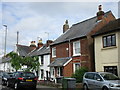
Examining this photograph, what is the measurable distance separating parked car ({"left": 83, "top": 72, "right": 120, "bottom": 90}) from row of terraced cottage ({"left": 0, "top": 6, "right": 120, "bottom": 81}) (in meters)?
3.93

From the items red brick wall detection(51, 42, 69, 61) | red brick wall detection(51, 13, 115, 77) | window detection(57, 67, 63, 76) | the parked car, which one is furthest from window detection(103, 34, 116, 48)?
window detection(57, 67, 63, 76)

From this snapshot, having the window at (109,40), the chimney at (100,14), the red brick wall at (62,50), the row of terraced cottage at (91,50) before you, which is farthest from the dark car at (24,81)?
the chimney at (100,14)

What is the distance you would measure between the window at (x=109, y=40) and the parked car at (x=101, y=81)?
16.2ft

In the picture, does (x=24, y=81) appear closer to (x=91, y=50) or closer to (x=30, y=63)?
(x=91, y=50)

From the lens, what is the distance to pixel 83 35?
77.1ft

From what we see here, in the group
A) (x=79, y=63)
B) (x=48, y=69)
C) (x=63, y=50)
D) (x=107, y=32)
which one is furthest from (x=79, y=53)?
Answer: (x=48, y=69)

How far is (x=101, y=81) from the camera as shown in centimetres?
1421

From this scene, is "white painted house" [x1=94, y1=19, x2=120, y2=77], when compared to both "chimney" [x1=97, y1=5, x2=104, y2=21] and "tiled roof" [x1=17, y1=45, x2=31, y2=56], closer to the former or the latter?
"chimney" [x1=97, y1=5, x2=104, y2=21]

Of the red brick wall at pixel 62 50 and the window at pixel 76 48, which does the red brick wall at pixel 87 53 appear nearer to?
the window at pixel 76 48

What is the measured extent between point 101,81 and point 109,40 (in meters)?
6.90

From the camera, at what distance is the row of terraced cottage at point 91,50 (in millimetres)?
19438

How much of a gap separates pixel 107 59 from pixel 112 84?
22.8 feet

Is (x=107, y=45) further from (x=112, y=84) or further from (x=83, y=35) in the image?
(x=112, y=84)

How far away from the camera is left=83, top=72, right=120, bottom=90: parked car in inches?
520
